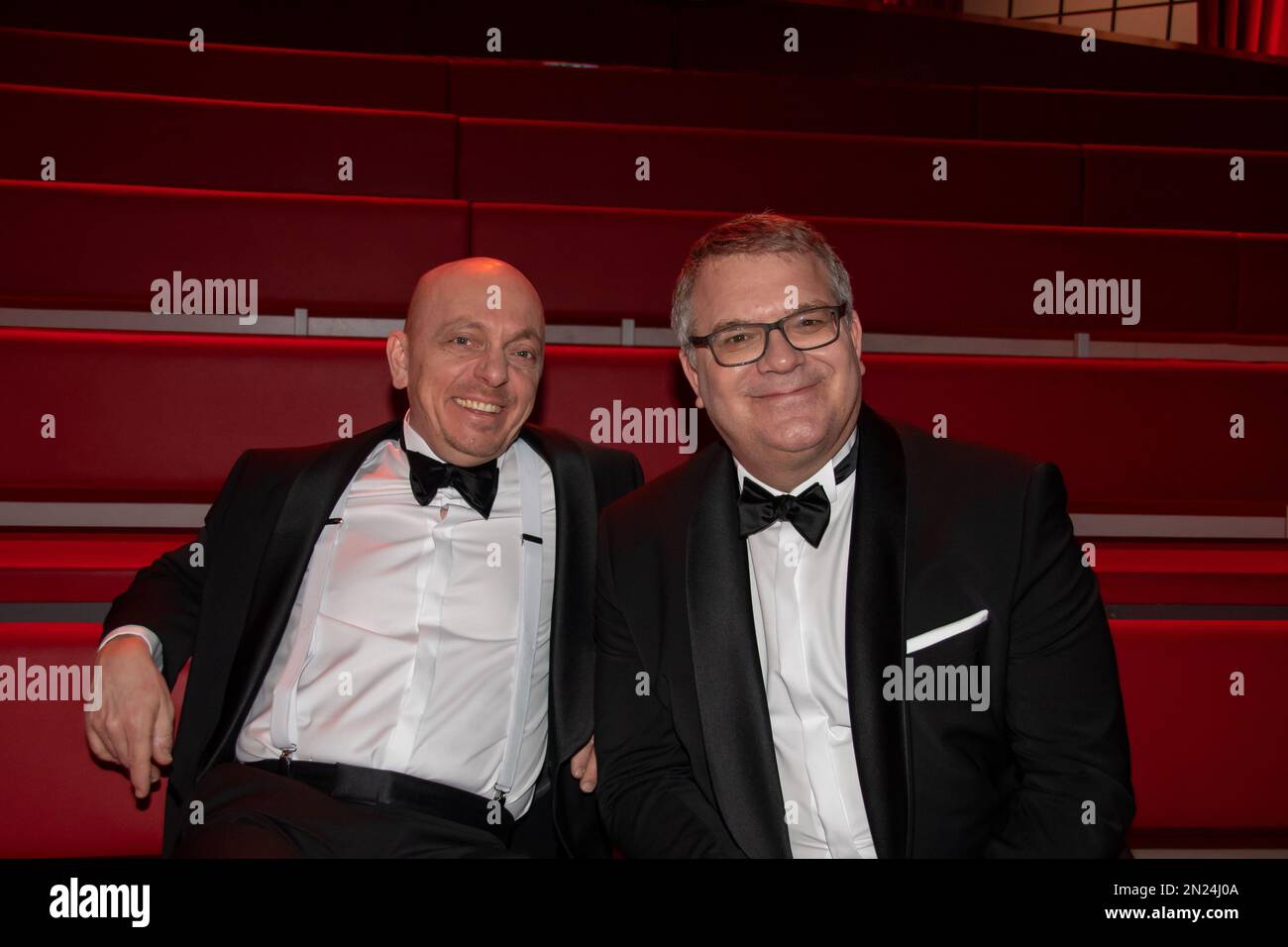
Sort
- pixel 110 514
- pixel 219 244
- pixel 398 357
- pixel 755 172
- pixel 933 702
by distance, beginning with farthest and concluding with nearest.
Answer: pixel 755 172 → pixel 219 244 → pixel 110 514 → pixel 398 357 → pixel 933 702

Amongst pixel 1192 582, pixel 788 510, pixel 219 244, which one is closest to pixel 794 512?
pixel 788 510

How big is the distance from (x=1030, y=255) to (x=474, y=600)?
164cm

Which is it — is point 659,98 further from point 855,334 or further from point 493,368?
point 855,334

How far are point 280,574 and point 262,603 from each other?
0.15ft

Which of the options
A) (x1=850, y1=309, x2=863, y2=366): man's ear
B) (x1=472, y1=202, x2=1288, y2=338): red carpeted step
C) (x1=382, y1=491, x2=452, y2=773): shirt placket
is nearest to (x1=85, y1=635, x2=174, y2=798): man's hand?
(x1=382, y1=491, x2=452, y2=773): shirt placket

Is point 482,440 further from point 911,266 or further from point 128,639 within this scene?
point 911,266

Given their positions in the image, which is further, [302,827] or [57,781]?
[57,781]

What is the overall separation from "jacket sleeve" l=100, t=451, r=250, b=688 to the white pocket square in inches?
36.7

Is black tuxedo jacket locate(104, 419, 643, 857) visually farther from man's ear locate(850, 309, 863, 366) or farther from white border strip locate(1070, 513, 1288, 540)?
white border strip locate(1070, 513, 1288, 540)

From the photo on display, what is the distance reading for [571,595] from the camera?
4.32 feet

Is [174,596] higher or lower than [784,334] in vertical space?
lower
